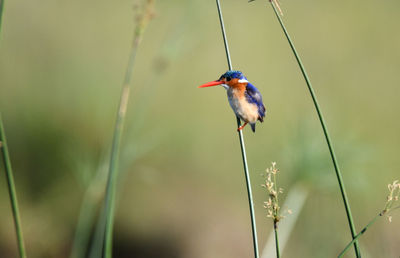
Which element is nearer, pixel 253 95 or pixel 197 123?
pixel 253 95

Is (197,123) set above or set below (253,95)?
above

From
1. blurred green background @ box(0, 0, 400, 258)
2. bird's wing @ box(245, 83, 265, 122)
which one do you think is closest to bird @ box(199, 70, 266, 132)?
bird's wing @ box(245, 83, 265, 122)

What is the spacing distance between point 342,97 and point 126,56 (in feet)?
3.80

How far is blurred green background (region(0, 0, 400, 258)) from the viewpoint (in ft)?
5.61

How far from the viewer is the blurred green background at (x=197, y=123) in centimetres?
171

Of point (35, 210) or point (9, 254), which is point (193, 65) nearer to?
point (35, 210)

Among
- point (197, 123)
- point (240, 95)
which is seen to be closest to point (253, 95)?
point (240, 95)

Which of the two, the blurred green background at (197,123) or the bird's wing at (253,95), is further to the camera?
the blurred green background at (197,123)

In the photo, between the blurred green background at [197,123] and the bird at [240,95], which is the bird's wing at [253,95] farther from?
the blurred green background at [197,123]

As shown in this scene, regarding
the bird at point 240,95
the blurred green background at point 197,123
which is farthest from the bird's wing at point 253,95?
the blurred green background at point 197,123

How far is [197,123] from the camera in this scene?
230 cm

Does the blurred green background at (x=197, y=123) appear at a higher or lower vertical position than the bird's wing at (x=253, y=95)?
higher

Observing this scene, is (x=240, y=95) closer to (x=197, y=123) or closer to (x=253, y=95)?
(x=253, y=95)

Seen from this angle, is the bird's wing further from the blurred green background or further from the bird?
the blurred green background
